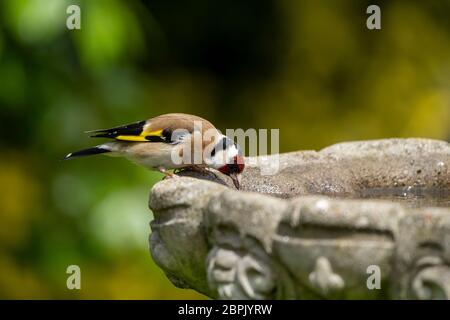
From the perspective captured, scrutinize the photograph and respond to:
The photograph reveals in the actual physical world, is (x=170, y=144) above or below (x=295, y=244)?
above

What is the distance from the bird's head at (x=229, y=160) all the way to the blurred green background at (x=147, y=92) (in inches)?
35.7

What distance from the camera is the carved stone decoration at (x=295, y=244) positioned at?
339 centimetres

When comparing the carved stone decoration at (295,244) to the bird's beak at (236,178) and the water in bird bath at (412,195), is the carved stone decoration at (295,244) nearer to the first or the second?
the bird's beak at (236,178)

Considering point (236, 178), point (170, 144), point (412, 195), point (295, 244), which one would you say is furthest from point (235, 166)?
point (295, 244)

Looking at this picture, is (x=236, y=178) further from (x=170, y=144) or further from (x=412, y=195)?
(x=412, y=195)

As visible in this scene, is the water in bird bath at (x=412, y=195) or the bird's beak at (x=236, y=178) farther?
the bird's beak at (x=236, y=178)

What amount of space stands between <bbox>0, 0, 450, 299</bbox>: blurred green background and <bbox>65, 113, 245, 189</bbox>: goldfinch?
1.57ft

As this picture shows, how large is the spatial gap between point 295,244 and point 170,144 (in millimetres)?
2170

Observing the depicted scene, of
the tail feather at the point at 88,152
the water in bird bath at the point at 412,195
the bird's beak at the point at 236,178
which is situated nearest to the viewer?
the water in bird bath at the point at 412,195

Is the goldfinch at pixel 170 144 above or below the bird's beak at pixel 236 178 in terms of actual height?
above

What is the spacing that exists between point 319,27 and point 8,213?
3151 mm

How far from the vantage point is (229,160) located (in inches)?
202

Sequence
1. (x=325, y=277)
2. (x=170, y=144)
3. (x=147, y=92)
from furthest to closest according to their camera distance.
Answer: (x=147, y=92)
(x=170, y=144)
(x=325, y=277)

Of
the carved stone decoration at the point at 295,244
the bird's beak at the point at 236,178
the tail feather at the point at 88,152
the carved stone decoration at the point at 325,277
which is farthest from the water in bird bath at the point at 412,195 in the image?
the tail feather at the point at 88,152
